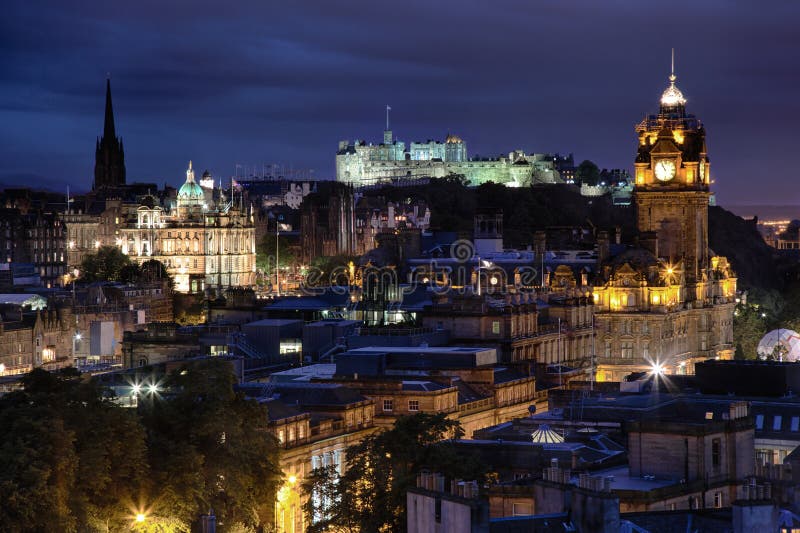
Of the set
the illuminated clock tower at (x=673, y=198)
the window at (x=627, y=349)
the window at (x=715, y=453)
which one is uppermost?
the illuminated clock tower at (x=673, y=198)

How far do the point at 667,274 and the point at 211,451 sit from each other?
86.7 metres

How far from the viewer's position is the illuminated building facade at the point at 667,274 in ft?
497

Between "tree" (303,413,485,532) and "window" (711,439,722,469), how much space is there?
8.10m

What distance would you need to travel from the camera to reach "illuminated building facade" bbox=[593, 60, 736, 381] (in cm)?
15162

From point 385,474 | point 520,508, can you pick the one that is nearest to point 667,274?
point 385,474

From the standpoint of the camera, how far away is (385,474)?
232 feet

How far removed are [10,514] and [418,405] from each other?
33.3m

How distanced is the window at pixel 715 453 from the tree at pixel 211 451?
18.3 m

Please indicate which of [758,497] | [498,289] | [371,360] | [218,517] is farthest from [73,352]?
[758,497]

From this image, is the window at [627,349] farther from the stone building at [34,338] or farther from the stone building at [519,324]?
the stone building at [34,338]

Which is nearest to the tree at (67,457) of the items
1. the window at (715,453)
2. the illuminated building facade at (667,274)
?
the window at (715,453)

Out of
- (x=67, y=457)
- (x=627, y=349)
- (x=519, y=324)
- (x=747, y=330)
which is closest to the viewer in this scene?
(x=67, y=457)

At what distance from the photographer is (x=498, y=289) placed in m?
146

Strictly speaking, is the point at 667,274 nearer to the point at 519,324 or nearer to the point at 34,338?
the point at 519,324
